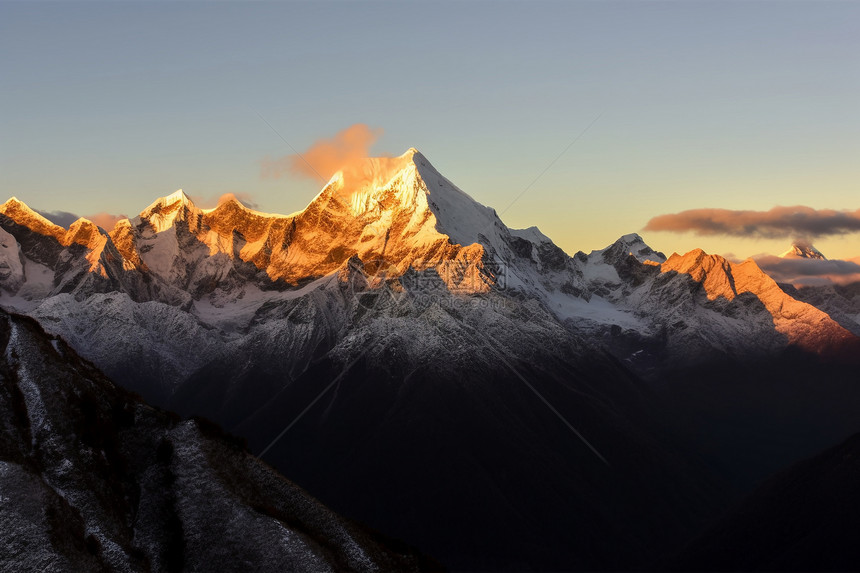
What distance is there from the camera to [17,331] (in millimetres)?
143625

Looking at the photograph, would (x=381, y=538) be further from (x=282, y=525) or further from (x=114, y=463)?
(x=114, y=463)

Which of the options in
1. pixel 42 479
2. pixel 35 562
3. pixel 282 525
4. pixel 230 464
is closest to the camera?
pixel 35 562

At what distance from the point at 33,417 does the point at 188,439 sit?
1958 centimetres

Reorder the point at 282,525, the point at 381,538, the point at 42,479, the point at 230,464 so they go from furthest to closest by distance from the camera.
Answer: the point at 381,538
the point at 230,464
the point at 282,525
the point at 42,479

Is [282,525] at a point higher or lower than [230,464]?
lower

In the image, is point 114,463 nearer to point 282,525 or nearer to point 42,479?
point 42,479

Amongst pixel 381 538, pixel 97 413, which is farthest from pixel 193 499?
pixel 381 538

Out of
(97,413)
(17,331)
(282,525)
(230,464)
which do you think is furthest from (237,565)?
(17,331)

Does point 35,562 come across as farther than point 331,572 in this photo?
No

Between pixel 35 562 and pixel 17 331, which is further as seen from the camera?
pixel 17 331

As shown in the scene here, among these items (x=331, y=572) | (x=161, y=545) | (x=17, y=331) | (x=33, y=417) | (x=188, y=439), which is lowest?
(x=331, y=572)

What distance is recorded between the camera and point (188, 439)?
473ft

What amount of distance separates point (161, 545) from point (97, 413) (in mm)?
19909

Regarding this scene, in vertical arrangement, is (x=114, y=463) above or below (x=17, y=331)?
below
